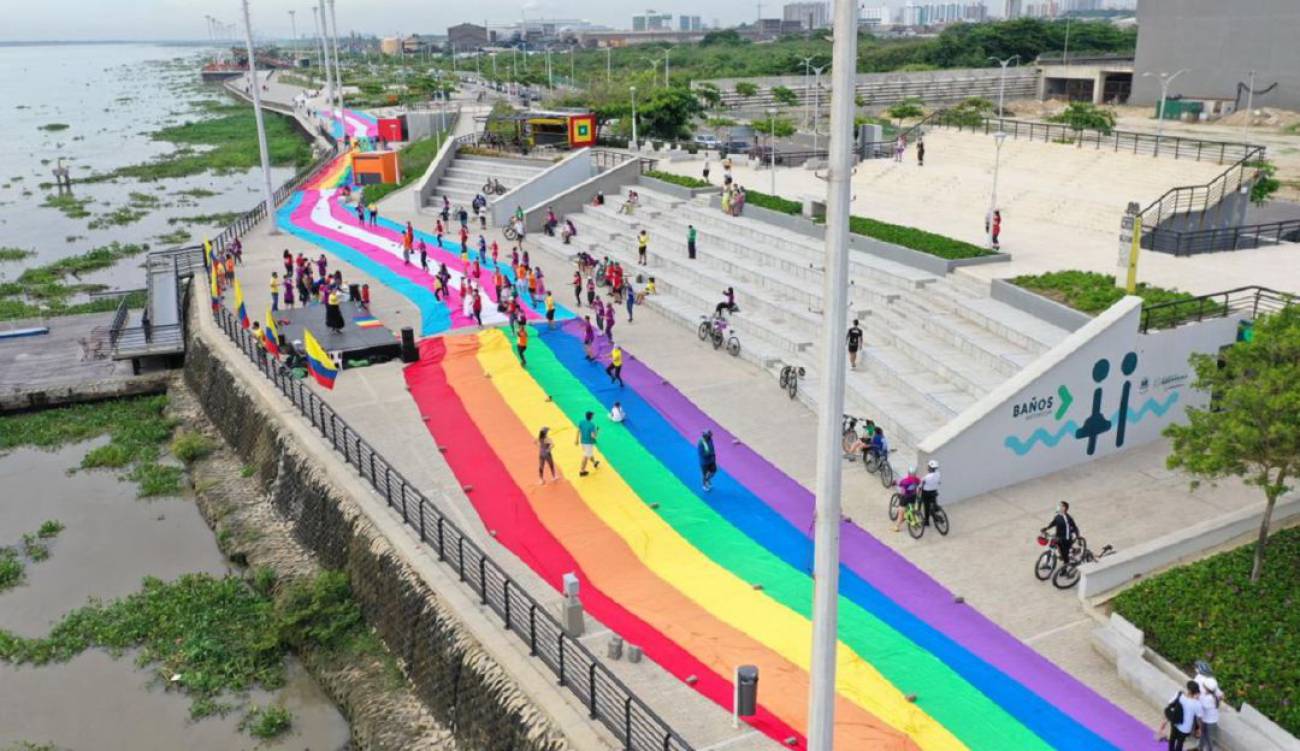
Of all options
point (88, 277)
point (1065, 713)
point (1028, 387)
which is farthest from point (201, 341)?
point (1065, 713)

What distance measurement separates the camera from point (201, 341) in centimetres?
3014

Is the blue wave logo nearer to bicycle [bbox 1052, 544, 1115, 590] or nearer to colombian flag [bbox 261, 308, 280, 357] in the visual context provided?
bicycle [bbox 1052, 544, 1115, 590]

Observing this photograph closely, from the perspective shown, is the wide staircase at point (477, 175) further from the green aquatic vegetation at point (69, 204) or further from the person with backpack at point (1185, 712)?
the person with backpack at point (1185, 712)

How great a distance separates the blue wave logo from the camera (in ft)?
61.4

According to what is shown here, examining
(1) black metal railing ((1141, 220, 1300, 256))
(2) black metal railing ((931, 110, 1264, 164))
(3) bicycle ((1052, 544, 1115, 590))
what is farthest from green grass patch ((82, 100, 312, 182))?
(3) bicycle ((1052, 544, 1115, 590))

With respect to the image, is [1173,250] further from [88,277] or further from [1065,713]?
[88,277]

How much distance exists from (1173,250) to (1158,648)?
57.5 feet

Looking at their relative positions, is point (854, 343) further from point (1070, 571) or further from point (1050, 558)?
point (1070, 571)

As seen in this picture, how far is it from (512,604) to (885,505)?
23.5ft

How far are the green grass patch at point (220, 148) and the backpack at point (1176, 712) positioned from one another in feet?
260

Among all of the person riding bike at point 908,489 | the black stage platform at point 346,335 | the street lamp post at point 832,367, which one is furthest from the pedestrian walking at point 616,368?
the street lamp post at point 832,367

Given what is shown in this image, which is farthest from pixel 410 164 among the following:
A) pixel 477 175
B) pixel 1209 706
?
pixel 1209 706

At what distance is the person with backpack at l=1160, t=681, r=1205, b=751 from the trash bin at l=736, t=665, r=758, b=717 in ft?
14.9

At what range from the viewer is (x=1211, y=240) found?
27.5 m
